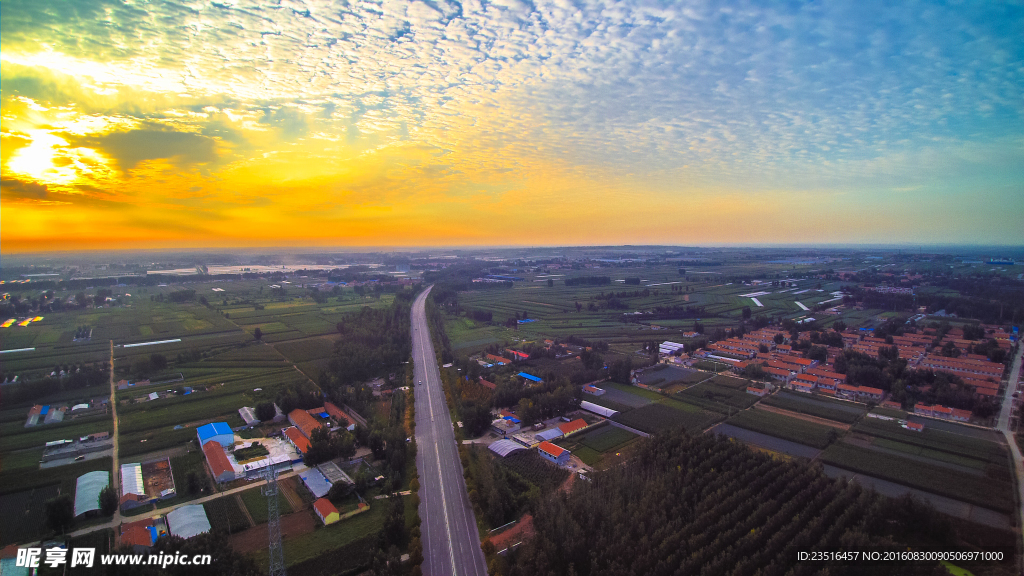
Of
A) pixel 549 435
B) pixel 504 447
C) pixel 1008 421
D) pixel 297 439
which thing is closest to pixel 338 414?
pixel 297 439

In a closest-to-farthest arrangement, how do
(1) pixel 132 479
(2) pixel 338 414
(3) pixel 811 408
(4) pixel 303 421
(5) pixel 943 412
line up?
(1) pixel 132 479, (4) pixel 303 421, (5) pixel 943 412, (2) pixel 338 414, (3) pixel 811 408

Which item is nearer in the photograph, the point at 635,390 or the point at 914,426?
the point at 914,426

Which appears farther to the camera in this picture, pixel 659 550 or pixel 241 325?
pixel 241 325

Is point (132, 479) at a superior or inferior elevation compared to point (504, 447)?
inferior

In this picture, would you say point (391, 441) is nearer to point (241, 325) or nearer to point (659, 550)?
point (659, 550)

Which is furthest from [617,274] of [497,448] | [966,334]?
[497,448]

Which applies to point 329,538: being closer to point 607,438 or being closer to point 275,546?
point 275,546
